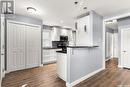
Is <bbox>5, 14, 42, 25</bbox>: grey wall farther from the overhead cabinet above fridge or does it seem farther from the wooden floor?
the wooden floor

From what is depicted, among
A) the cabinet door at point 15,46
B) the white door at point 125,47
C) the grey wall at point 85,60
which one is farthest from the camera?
the white door at point 125,47

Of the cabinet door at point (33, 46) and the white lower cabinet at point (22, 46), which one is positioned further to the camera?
the cabinet door at point (33, 46)

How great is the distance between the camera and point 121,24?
497 centimetres

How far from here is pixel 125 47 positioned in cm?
482

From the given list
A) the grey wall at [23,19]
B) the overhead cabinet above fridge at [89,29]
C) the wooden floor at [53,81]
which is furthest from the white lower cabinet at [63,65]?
the grey wall at [23,19]

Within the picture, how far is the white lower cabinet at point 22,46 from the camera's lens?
416 cm

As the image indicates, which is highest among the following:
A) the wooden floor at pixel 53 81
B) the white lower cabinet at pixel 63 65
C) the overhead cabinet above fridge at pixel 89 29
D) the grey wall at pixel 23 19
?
the grey wall at pixel 23 19

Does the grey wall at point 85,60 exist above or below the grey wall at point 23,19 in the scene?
below

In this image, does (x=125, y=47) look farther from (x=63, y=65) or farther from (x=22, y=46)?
(x=22, y=46)

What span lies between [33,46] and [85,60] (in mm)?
2825

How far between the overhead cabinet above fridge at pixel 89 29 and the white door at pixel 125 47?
1407 mm

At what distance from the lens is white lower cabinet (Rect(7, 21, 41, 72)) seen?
416cm

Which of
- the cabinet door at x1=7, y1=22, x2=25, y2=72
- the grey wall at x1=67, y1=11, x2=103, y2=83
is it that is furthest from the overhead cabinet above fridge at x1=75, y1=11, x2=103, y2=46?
the cabinet door at x1=7, y1=22, x2=25, y2=72

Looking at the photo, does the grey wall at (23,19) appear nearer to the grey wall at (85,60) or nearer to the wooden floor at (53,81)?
the wooden floor at (53,81)
